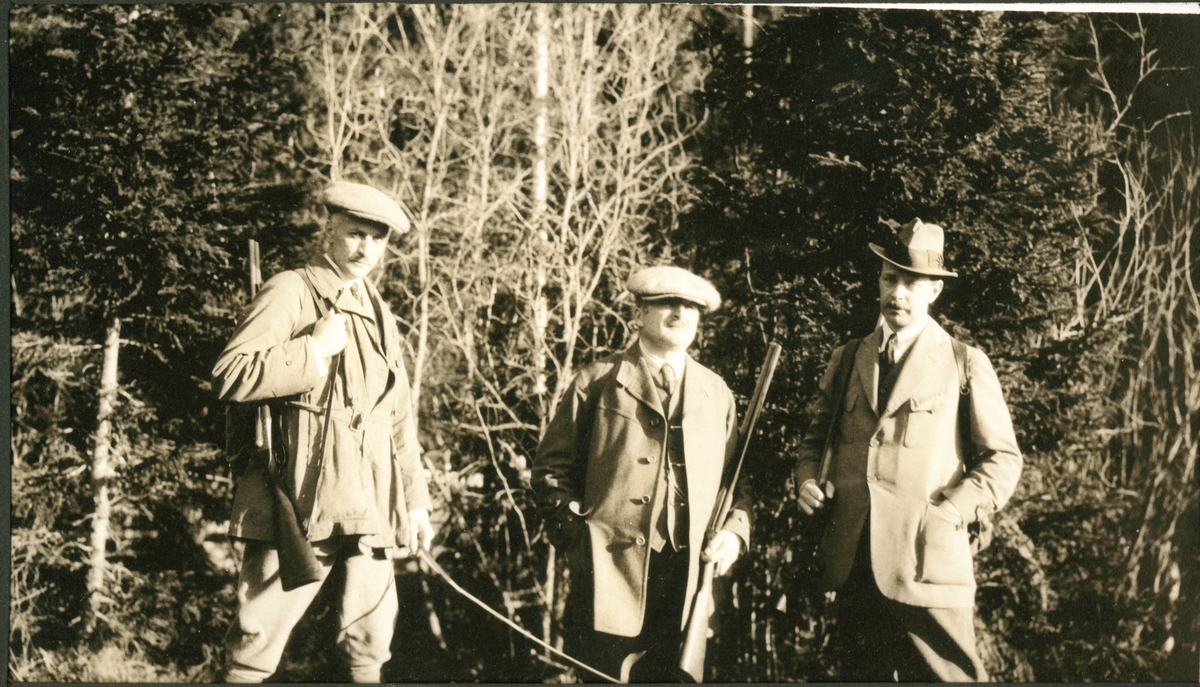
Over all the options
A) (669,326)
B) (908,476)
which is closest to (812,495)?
(908,476)

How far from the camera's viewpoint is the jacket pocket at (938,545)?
437 centimetres

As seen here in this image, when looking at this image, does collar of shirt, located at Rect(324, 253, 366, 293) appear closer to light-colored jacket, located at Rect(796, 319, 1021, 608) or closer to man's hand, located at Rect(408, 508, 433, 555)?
man's hand, located at Rect(408, 508, 433, 555)

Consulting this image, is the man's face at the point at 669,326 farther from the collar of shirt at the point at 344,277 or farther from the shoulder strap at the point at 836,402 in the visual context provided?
the collar of shirt at the point at 344,277

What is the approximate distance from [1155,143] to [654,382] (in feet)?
7.63

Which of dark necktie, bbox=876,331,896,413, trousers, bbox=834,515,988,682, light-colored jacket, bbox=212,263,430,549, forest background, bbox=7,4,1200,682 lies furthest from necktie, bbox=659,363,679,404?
light-colored jacket, bbox=212,263,430,549

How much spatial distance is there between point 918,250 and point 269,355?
2570 millimetres

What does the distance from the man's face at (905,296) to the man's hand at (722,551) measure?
3.49 feet

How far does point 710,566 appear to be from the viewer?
441cm

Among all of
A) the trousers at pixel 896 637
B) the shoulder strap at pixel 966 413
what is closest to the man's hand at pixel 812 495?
the trousers at pixel 896 637

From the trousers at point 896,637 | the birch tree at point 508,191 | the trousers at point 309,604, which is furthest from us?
the birch tree at point 508,191

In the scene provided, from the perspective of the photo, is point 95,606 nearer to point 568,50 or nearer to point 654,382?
point 654,382

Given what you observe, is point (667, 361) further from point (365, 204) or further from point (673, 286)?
point (365, 204)

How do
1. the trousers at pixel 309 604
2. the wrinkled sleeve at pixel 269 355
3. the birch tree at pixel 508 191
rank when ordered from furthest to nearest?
1. the birch tree at pixel 508 191
2. the trousers at pixel 309 604
3. the wrinkled sleeve at pixel 269 355

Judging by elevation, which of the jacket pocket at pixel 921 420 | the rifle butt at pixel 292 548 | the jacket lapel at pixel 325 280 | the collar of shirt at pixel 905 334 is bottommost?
the rifle butt at pixel 292 548
